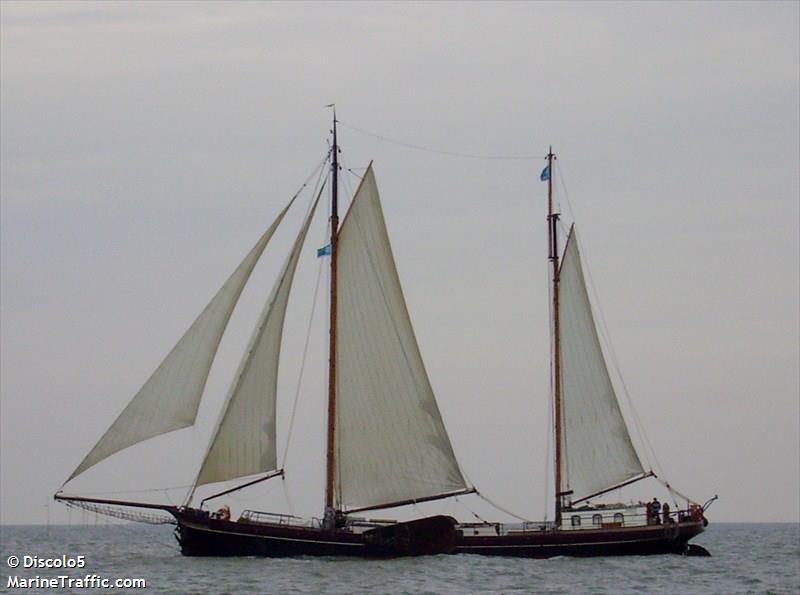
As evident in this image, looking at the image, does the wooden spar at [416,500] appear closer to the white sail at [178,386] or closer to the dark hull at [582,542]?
the dark hull at [582,542]

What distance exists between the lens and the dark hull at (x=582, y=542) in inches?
2694

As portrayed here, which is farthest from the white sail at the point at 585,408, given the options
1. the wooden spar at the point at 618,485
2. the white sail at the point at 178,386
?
the white sail at the point at 178,386

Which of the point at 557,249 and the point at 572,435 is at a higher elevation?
the point at 557,249

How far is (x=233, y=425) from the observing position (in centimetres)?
6212

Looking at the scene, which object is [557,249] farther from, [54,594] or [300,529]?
[54,594]

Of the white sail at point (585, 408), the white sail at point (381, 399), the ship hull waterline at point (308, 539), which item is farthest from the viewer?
the white sail at point (585, 408)

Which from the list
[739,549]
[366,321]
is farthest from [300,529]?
[739,549]

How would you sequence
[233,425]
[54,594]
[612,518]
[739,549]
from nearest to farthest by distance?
[54,594] < [233,425] < [612,518] < [739,549]

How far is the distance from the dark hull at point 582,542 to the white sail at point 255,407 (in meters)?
9.97

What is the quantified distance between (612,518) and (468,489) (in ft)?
26.4

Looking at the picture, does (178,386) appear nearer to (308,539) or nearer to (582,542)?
(308,539)

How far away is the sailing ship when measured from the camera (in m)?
61.0

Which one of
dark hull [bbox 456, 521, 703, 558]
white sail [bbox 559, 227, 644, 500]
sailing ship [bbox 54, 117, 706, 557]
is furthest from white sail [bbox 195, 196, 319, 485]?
white sail [bbox 559, 227, 644, 500]

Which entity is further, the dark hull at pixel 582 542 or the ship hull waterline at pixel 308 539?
the dark hull at pixel 582 542
